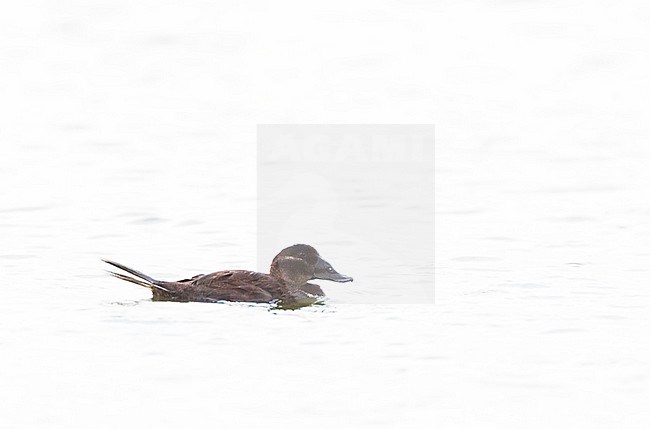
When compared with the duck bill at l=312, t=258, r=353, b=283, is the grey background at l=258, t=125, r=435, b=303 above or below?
above

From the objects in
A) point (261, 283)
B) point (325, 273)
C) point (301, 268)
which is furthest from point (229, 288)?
point (325, 273)

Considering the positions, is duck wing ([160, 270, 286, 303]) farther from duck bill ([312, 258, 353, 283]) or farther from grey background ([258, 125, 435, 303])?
grey background ([258, 125, 435, 303])

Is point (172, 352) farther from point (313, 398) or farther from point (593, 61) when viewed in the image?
point (593, 61)

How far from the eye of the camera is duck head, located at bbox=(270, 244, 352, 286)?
1290 centimetres

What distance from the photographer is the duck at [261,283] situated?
1230 cm

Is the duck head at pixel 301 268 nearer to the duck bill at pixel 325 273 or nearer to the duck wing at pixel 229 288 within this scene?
the duck bill at pixel 325 273

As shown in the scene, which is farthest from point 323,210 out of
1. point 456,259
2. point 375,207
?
point 456,259

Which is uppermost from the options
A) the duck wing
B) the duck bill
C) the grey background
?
the grey background

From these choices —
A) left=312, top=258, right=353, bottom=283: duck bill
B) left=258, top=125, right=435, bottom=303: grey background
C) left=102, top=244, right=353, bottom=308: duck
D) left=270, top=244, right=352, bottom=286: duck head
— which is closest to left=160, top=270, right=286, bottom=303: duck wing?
left=102, top=244, right=353, bottom=308: duck

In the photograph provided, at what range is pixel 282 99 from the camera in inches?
939

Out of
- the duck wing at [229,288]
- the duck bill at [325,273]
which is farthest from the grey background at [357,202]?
the duck wing at [229,288]

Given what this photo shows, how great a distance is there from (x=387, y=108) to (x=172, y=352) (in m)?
13.3

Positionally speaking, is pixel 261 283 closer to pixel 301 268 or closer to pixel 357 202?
pixel 301 268

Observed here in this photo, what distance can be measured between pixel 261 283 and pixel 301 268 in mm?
472
